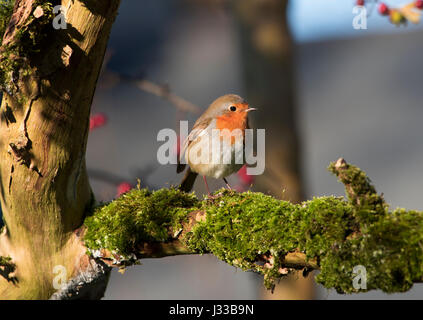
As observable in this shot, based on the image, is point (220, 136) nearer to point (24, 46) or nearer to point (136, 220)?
point (136, 220)

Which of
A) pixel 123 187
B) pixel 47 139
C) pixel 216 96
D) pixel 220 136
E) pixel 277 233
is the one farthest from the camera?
pixel 216 96

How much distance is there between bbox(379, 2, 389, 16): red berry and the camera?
10.0 feet

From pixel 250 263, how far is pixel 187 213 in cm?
41

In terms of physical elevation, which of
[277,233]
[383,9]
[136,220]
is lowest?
[277,233]

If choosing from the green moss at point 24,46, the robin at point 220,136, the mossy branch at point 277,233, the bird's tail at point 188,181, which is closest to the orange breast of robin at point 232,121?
the robin at point 220,136

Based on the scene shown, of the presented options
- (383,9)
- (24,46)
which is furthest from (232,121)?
(24,46)

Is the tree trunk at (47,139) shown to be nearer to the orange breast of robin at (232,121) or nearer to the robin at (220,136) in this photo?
the robin at (220,136)

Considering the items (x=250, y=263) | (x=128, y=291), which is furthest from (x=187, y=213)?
(x=128, y=291)

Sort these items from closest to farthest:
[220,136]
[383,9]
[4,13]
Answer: [4,13] < [383,9] < [220,136]

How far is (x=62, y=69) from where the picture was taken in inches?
95.7

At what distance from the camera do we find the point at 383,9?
10.1 ft

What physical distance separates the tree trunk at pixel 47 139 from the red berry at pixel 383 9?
1.49 metres

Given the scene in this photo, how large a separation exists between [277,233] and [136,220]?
2.36 feet

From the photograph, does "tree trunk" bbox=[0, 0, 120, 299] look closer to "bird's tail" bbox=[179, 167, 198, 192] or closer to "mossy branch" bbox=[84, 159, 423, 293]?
"mossy branch" bbox=[84, 159, 423, 293]
